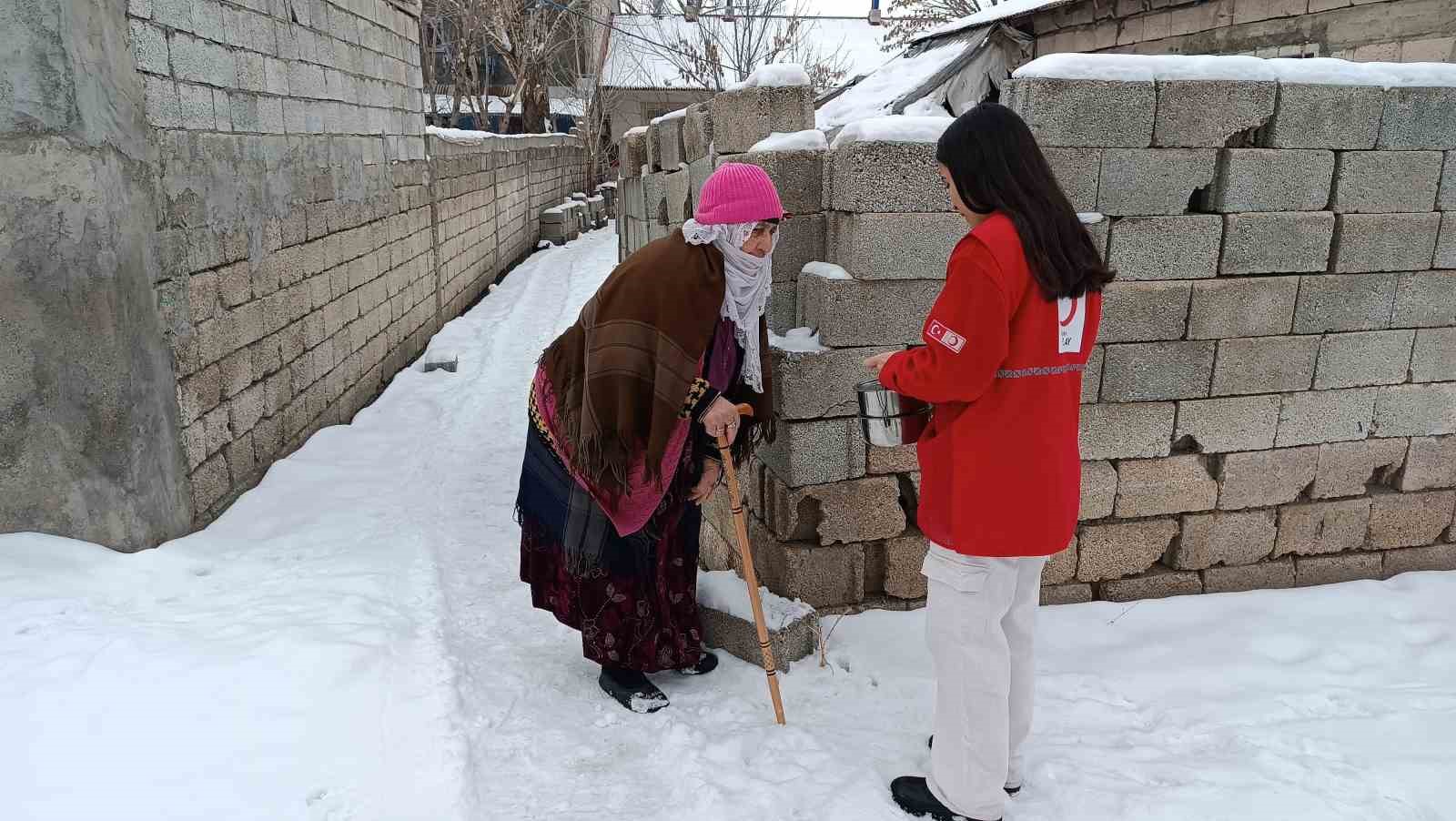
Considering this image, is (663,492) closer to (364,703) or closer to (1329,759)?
(364,703)

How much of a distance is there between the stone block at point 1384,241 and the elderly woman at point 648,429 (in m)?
2.79

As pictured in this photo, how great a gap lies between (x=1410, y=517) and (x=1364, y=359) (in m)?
0.91

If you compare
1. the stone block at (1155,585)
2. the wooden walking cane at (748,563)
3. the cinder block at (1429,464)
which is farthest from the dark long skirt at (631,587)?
the cinder block at (1429,464)

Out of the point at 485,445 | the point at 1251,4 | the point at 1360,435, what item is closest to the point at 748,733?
the point at 1360,435

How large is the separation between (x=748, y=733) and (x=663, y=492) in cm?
92

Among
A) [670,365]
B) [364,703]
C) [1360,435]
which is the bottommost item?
[364,703]

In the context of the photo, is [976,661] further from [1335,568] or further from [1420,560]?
[1420,560]

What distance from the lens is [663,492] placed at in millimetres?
3240

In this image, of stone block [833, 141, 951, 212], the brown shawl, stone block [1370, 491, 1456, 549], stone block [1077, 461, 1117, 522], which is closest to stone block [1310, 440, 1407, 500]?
stone block [1370, 491, 1456, 549]

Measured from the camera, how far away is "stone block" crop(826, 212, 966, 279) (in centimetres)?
371

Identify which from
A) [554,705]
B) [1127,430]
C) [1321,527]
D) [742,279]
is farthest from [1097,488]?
[554,705]

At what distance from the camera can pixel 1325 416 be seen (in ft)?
14.4

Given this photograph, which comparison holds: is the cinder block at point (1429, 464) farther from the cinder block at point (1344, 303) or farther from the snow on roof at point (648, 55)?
the snow on roof at point (648, 55)

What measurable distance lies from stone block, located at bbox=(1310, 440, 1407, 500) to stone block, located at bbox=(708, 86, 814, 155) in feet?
9.82
